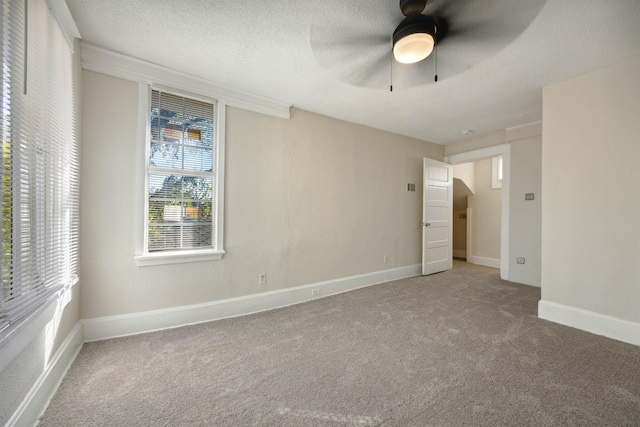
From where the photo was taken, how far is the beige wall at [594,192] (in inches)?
88.2

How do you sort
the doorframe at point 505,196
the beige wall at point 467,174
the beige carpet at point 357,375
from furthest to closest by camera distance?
the beige wall at point 467,174, the doorframe at point 505,196, the beige carpet at point 357,375

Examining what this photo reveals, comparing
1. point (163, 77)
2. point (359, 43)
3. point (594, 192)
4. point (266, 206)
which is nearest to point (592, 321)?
point (594, 192)

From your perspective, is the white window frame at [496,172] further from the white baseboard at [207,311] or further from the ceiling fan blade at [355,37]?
the ceiling fan blade at [355,37]

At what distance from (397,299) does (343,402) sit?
1.98 m

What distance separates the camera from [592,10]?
5.48 feet

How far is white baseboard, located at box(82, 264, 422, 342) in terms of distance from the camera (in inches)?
87.2

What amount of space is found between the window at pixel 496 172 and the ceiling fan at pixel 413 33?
4.05 meters

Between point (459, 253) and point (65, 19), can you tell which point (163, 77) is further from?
point (459, 253)

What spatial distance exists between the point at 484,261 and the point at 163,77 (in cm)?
652

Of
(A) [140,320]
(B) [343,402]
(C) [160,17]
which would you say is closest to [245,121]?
(C) [160,17]

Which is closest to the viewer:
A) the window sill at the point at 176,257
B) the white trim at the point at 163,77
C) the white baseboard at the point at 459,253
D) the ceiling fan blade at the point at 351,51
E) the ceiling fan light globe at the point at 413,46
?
the ceiling fan light globe at the point at 413,46

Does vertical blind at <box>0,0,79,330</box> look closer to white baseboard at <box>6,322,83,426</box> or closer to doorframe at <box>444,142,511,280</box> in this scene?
white baseboard at <box>6,322,83,426</box>

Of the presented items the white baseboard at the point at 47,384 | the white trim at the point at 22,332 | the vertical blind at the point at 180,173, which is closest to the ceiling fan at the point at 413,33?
the vertical blind at the point at 180,173

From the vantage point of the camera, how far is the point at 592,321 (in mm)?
2404
